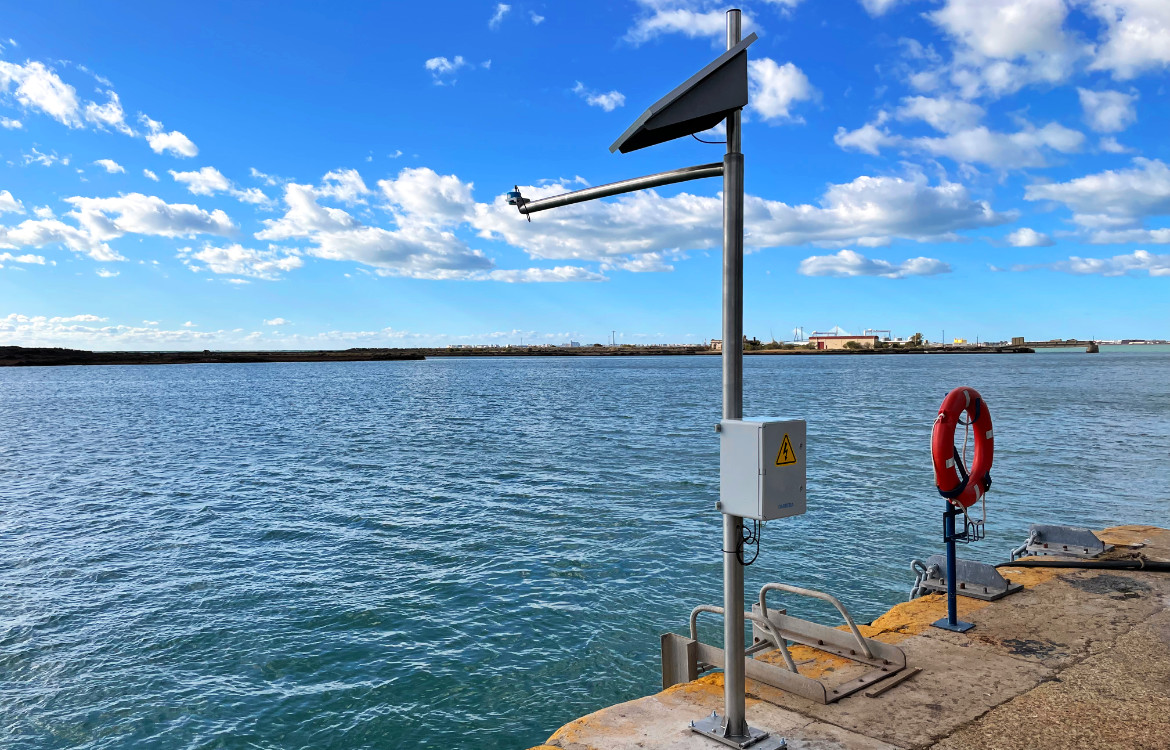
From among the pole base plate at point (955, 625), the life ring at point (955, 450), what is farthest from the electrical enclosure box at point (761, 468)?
the pole base plate at point (955, 625)

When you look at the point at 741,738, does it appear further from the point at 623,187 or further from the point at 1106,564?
the point at 1106,564

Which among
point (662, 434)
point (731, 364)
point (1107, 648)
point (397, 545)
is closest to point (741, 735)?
point (731, 364)

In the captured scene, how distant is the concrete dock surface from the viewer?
14.0 ft

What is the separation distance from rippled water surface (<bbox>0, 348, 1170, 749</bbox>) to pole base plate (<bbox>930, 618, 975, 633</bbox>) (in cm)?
340

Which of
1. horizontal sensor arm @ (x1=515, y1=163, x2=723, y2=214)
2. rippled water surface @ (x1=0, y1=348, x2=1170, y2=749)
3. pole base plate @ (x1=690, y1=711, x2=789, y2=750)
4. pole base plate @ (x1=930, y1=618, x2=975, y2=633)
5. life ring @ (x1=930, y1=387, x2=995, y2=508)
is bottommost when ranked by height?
rippled water surface @ (x1=0, y1=348, x2=1170, y2=749)

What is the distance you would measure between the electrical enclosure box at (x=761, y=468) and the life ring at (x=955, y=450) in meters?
2.09

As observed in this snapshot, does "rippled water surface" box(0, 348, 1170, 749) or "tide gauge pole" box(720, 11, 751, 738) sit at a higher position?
"tide gauge pole" box(720, 11, 751, 738)

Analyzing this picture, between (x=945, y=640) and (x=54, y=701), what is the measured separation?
9.69 meters

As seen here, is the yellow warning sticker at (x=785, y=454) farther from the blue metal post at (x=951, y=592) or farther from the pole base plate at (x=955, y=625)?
the pole base plate at (x=955, y=625)

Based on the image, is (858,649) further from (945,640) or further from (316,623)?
(316,623)

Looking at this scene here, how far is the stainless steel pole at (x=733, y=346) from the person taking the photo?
4.22 m

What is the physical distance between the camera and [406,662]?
342 inches

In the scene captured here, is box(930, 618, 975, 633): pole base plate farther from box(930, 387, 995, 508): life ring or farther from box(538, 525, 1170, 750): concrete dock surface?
box(930, 387, 995, 508): life ring

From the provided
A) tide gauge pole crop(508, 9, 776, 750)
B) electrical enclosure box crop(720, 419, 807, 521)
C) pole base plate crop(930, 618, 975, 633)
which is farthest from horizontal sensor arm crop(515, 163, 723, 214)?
pole base plate crop(930, 618, 975, 633)
